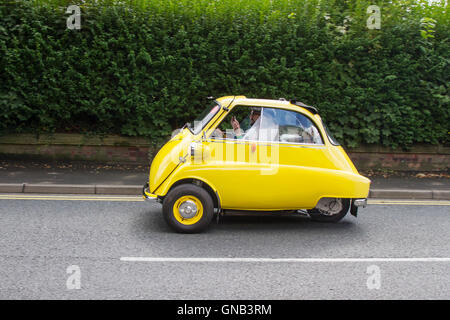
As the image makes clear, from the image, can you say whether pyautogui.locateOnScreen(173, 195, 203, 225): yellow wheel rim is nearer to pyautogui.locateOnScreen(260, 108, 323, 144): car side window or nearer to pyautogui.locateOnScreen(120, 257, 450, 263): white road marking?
pyautogui.locateOnScreen(120, 257, 450, 263): white road marking

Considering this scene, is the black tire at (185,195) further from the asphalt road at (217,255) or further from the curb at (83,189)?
the curb at (83,189)

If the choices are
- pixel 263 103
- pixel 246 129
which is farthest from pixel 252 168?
pixel 263 103

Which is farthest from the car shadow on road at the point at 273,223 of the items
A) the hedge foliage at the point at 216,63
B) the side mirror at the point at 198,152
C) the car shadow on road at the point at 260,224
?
the hedge foliage at the point at 216,63

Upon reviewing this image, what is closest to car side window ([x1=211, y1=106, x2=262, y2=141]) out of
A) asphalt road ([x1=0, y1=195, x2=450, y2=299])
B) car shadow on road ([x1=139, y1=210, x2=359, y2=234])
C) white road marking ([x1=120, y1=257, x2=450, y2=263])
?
car shadow on road ([x1=139, y1=210, x2=359, y2=234])

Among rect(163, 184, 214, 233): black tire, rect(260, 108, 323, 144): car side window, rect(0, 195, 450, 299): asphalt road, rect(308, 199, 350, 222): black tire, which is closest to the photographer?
rect(0, 195, 450, 299): asphalt road

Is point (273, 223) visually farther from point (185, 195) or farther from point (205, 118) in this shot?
point (205, 118)

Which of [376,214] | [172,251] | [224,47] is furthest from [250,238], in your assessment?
[224,47]

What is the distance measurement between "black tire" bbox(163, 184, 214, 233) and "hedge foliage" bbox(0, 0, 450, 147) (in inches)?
173

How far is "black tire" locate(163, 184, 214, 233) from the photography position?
5988 mm

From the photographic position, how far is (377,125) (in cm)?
1055

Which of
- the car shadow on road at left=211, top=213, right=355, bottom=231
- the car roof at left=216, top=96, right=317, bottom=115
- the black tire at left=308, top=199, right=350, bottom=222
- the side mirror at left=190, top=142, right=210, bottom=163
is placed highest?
the car roof at left=216, top=96, right=317, bottom=115

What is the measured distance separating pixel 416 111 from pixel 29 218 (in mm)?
8141

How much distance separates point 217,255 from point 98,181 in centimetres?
416

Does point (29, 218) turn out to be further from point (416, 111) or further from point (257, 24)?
point (416, 111)
